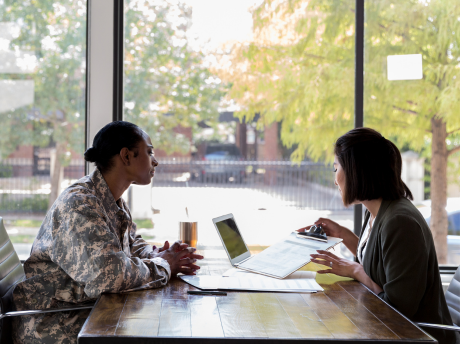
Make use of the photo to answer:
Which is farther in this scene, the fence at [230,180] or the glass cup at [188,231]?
the fence at [230,180]

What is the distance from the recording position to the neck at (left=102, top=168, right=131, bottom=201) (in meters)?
1.79

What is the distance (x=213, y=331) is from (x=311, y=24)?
212 cm

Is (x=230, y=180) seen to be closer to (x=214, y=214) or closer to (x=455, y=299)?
(x=214, y=214)

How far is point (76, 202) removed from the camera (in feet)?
5.06

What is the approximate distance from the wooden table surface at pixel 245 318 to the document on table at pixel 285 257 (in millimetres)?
205

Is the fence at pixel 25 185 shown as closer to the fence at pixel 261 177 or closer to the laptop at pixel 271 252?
the fence at pixel 261 177

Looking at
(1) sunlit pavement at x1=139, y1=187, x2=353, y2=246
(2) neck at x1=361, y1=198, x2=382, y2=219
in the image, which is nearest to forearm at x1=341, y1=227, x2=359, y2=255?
(2) neck at x1=361, y1=198, x2=382, y2=219

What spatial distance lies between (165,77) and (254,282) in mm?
1587

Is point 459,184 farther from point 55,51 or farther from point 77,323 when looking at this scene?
point 55,51

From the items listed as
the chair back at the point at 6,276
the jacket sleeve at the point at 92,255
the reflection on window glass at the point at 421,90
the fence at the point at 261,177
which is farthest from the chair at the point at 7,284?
the reflection on window glass at the point at 421,90

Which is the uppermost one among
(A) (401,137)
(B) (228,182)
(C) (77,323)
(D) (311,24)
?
(D) (311,24)

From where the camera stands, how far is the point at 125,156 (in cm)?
180

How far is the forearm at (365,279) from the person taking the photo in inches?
64.9

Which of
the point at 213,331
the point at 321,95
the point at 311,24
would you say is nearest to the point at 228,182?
the point at 321,95
